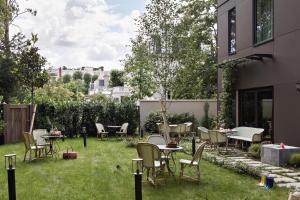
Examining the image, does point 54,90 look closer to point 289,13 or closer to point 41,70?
point 41,70

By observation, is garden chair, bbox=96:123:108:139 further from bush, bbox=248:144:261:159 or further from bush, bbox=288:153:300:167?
bush, bbox=288:153:300:167

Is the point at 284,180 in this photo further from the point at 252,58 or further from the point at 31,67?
the point at 31,67

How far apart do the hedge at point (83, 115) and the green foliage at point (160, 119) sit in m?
0.67

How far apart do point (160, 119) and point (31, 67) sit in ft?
22.7

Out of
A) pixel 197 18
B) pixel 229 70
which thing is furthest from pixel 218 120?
pixel 197 18

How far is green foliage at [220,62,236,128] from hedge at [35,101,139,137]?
19.9ft

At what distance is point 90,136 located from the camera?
20.6 meters

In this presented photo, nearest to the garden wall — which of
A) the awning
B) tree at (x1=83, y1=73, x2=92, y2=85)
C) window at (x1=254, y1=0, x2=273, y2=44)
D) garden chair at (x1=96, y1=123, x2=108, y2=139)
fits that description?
garden chair at (x1=96, y1=123, x2=108, y2=139)

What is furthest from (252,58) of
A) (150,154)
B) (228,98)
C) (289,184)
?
(150,154)

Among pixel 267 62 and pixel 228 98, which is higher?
pixel 267 62

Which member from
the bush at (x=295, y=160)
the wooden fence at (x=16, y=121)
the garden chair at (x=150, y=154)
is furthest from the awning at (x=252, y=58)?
the wooden fence at (x=16, y=121)

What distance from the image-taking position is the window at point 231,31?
16500 millimetres

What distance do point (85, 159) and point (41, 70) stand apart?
7.40m

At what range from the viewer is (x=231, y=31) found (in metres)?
16.8
